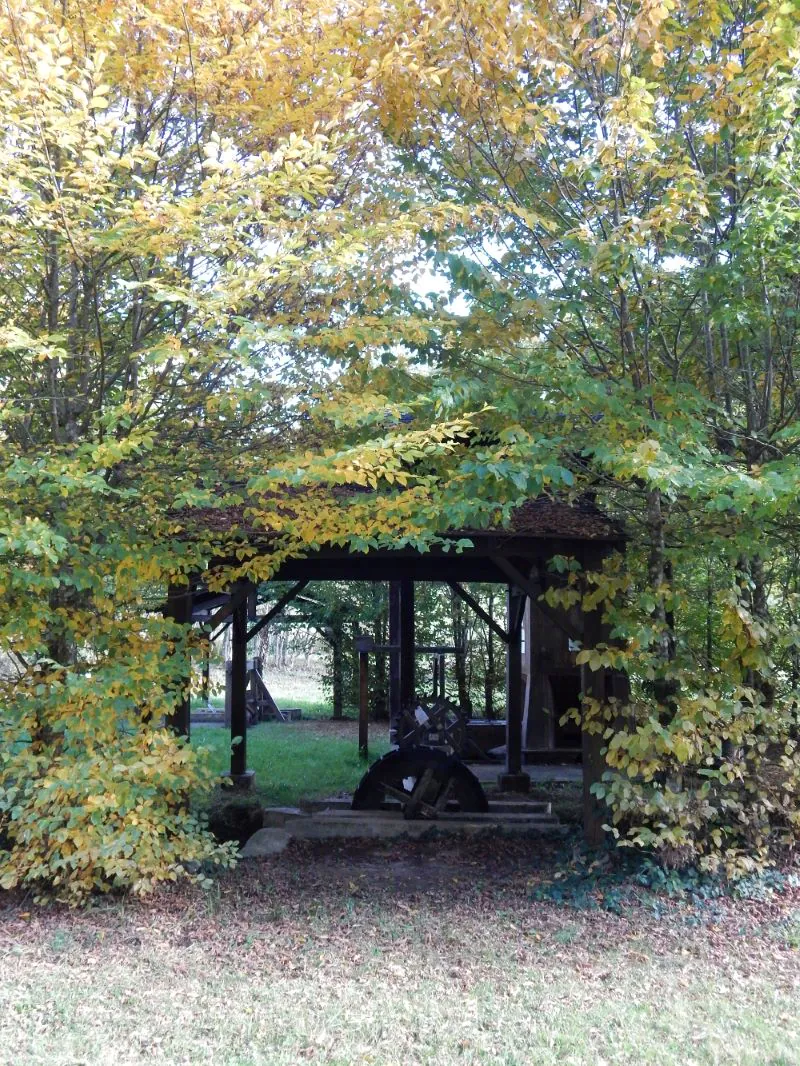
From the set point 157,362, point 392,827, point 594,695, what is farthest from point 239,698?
point 157,362

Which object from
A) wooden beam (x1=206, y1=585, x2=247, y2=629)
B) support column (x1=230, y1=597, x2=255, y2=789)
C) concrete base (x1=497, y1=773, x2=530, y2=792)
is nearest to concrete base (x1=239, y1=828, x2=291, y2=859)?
wooden beam (x1=206, y1=585, x2=247, y2=629)

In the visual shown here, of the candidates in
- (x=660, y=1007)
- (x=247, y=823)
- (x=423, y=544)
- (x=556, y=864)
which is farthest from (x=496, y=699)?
(x=660, y=1007)

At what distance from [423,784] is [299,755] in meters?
6.04

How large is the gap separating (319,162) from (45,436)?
8.49 feet

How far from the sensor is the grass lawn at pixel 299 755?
39.4 ft

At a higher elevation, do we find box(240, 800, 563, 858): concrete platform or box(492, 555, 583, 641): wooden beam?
box(492, 555, 583, 641): wooden beam

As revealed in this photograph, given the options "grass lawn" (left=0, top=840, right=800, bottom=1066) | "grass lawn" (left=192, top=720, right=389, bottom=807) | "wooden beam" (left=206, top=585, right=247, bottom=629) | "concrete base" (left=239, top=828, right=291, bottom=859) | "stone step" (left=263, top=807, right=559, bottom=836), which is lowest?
"grass lawn" (left=192, top=720, right=389, bottom=807)

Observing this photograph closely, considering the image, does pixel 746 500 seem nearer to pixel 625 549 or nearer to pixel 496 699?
pixel 625 549

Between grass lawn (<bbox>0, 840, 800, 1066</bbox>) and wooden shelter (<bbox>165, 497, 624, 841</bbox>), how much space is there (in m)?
1.64

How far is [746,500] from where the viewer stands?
5.12 meters

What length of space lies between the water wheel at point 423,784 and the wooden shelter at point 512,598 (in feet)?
5.35

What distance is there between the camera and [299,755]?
15.1 m

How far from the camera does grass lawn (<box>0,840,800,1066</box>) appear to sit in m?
4.09

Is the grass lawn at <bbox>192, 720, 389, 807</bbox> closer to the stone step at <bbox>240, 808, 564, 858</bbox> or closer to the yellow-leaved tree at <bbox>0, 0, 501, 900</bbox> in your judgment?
the stone step at <bbox>240, 808, 564, 858</bbox>
